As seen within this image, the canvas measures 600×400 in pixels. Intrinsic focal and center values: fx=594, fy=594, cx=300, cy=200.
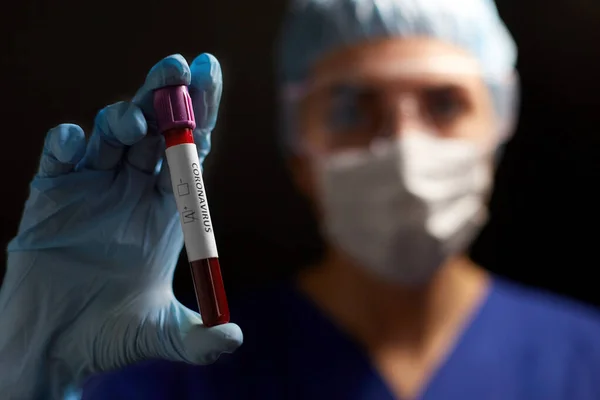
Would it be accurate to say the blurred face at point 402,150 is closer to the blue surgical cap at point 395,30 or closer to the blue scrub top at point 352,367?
the blue surgical cap at point 395,30

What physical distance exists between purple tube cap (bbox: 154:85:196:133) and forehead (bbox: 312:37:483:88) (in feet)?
2.05

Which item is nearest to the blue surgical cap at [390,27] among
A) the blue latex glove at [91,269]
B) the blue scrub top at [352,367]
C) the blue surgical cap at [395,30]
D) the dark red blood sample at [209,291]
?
the blue surgical cap at [395,30]

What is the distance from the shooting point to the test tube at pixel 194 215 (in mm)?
506

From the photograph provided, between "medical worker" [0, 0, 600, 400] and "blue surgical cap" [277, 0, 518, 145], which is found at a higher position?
"blue surgical cap" [277, 0, 518, 145]

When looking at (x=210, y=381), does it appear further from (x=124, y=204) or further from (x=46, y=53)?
(x=46, y=53)

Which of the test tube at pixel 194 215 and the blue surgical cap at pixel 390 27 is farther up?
the blue surgical cap at pixel 390 27

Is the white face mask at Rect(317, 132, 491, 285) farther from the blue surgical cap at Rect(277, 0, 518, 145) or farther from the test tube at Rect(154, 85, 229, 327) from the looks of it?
the test tube at Rect(154, 85, 229, 327)

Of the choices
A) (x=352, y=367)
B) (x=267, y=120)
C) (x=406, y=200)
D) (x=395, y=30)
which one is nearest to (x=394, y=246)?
(x=406, y=200)

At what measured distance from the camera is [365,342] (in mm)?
1182

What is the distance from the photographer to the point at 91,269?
2.02 ft

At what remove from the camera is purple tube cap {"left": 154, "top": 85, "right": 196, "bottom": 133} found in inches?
20.3

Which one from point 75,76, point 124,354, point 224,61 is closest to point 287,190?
point 224,61

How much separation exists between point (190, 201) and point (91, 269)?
7.0 inches

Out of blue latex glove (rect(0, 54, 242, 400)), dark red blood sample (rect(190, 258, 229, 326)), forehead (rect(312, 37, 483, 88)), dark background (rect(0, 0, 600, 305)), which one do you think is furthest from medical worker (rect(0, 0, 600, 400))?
dark red blood sample (rect(190, 258, 229, 326))
